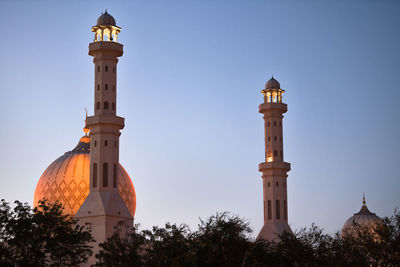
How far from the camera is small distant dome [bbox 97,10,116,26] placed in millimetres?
49162

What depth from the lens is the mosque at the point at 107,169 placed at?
46.2 metres

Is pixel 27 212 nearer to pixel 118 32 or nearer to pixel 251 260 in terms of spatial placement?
pixel 251 260

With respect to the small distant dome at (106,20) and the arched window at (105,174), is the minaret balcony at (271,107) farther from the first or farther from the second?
the arched window at (105,174)

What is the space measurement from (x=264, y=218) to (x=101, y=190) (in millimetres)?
14779

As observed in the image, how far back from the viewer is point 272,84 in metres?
59.2

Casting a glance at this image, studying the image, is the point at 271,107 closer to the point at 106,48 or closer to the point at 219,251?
the point at 106,48

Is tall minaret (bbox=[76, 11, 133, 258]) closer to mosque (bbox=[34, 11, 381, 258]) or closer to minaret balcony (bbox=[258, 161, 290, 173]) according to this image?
mosque (bbox=[34, 11, 381, 258])

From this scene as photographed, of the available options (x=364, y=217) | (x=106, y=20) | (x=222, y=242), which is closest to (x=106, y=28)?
(x=106, y=20)

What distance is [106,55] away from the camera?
48.6 meters

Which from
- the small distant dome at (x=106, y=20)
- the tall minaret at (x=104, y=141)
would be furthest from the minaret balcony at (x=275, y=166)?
the small distant dome at (x=106, y=20)

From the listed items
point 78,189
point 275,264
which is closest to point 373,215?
point 78,189

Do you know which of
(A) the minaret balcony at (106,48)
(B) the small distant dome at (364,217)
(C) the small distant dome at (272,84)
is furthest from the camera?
(B) the small distant dome at (364,217)

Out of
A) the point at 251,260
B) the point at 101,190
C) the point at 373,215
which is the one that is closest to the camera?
the point at 251,260

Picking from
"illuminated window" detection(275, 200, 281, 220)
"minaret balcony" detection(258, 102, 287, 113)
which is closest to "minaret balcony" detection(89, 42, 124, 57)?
"minaret balcony" detection(258, 102, 287, 113)
